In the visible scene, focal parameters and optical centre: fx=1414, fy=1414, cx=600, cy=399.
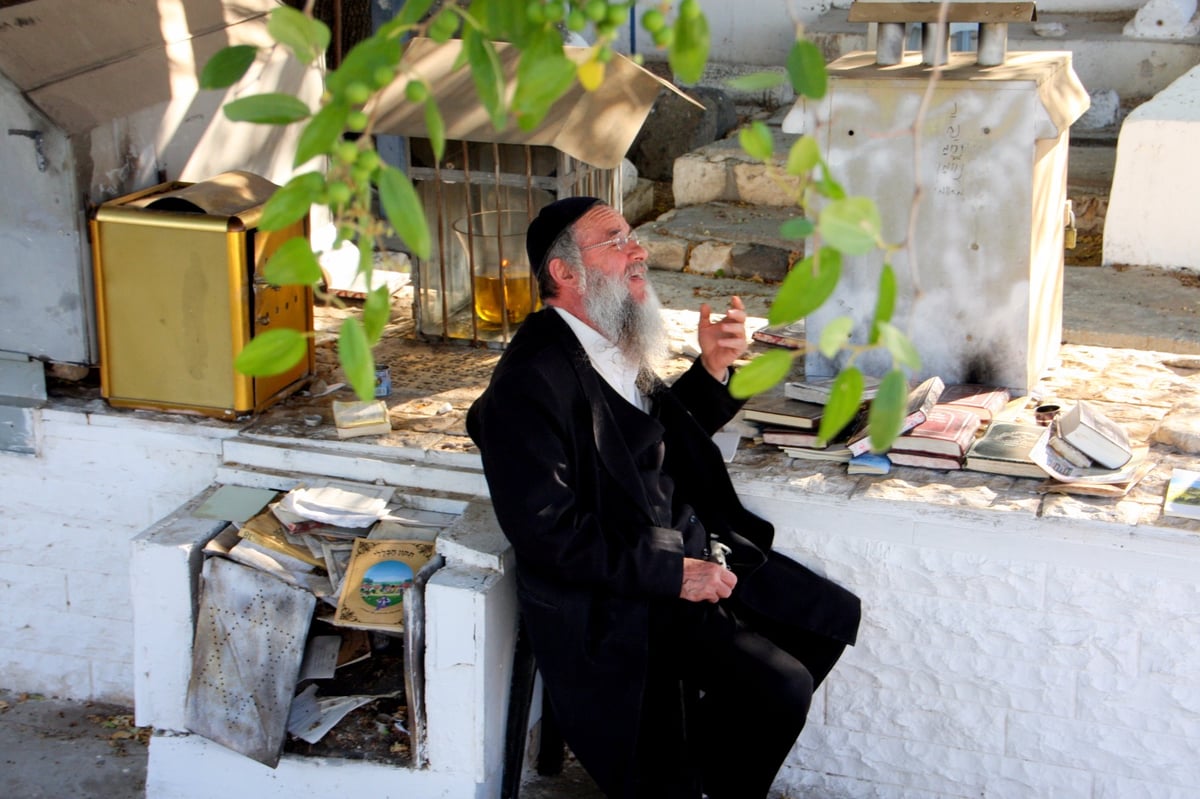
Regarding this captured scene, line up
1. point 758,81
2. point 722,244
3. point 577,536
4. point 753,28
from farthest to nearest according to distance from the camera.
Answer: point 753,28 → point 722,244 → point 577,536 → point 758,81

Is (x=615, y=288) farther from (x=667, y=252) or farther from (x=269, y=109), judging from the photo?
(x=667, y=252)

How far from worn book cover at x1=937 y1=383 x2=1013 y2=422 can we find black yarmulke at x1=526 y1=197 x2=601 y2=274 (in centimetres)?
135

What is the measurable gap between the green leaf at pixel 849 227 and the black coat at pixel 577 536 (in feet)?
5.95

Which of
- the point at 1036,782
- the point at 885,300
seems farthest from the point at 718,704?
the point at 885,300

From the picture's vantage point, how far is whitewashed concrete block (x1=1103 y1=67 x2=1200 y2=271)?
25.5 ft

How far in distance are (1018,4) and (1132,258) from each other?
417cm

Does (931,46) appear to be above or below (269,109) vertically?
above

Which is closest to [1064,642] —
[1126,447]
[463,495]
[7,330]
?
[1126,447]

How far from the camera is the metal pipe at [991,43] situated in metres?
4.30

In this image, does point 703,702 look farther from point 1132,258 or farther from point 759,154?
point 1132,258

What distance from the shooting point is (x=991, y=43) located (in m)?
4.32

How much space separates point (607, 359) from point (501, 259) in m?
1.27

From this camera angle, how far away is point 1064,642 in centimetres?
366

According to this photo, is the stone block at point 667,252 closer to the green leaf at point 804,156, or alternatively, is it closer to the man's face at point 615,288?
the man's face at point 615,288
